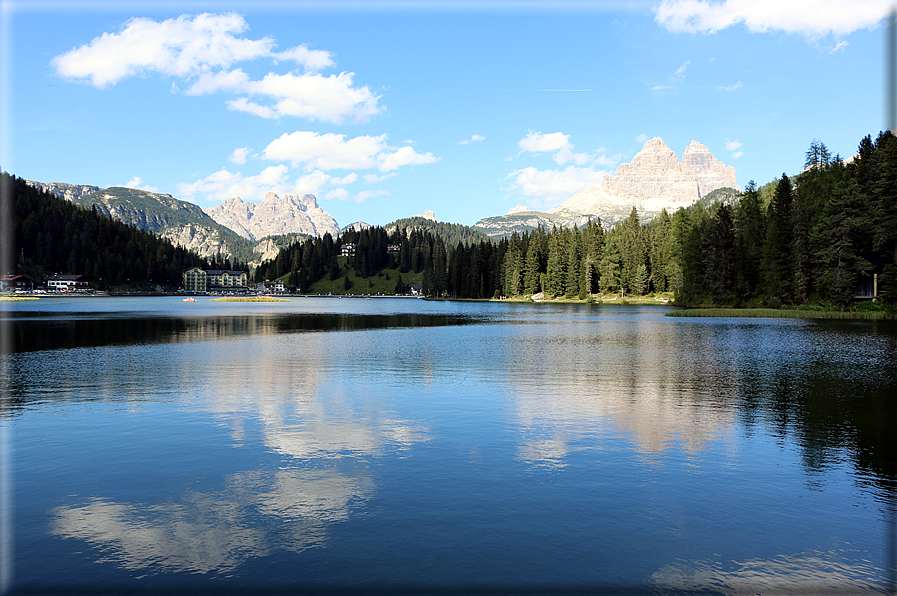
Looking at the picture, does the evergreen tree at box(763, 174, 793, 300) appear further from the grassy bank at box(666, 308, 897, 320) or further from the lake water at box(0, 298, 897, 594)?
the lake water at box(0, 298, 897, 594)

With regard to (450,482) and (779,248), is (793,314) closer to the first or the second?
(779,248)

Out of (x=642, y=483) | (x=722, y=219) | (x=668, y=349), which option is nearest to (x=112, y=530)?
(x=642, y=483)

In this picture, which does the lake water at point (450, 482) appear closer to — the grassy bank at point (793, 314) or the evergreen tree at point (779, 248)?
the grassy bank at point (793, 314)

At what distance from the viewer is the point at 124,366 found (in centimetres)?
4622

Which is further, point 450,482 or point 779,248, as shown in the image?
point 779,248

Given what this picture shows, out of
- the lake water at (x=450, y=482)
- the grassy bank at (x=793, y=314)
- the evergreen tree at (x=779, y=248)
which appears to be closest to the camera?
the lake water at (x=450, y=482)

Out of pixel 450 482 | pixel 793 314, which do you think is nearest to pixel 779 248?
pixel 793 314

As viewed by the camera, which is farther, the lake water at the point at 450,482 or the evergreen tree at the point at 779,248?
the evergreen tree at the point at 779,248

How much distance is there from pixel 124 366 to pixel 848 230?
117m

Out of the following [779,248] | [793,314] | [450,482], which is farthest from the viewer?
[779,248]

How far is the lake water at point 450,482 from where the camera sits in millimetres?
12695

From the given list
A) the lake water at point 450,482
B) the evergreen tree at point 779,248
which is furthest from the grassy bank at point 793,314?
the lake water at point 450,482

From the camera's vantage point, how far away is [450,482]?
18.4 meters

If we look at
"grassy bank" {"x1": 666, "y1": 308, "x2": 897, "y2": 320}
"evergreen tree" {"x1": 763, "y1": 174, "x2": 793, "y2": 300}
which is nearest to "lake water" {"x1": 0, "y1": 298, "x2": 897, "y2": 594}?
"grassy bank" {"x1": 666, "y1": 308, "x2": 897, "y2": 320}
